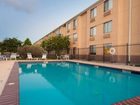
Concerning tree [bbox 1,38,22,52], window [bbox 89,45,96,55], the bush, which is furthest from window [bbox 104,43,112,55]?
tree [bbox 1,38,22,52]

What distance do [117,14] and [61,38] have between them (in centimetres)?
1448

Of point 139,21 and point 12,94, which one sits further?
point 139,21

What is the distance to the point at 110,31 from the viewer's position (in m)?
21.1

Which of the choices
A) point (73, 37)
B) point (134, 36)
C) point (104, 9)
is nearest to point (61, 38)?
point (73, 37)

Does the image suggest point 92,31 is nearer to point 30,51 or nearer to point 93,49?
point 93,49

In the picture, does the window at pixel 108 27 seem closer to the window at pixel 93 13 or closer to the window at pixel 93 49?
the window at pixel 93 13

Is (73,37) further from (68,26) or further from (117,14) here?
(117,14)

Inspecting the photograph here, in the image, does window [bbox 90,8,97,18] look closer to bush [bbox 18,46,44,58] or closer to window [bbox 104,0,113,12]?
window [bbox 104,0,113,12]

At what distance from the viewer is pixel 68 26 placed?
1430 inches

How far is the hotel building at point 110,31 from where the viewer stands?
1792 centimetres

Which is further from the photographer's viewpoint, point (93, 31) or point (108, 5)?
point (93, 31)

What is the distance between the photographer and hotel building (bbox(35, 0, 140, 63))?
58.8 feet

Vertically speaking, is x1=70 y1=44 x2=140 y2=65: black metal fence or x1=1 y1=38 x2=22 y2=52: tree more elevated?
x1=1 y1=38 x2=22 y2=52: tree

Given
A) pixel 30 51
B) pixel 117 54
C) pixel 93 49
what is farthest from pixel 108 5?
pixel 30 51
